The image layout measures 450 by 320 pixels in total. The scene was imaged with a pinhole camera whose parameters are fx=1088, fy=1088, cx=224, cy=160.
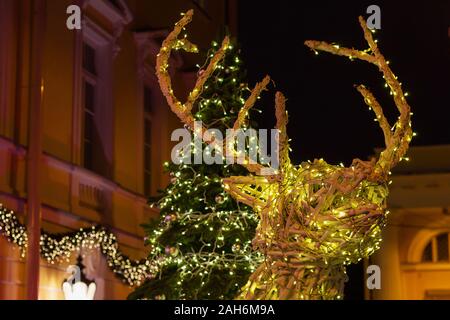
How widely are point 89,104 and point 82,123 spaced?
0.81 m

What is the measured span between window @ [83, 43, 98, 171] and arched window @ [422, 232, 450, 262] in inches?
392

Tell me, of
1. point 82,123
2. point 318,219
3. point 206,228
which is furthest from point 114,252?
point 318,219

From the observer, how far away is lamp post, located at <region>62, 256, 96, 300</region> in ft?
43.5

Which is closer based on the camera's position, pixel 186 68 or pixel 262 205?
pixel 262 205

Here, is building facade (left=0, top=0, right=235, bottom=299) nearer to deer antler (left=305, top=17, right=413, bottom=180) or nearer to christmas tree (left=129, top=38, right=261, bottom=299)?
christmas tree (left=129, top=38, right=261, bottom=299)

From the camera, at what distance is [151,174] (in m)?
17.5

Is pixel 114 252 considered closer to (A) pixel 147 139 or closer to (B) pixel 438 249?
(A) pixel 147 139

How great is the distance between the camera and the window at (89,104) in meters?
15.1

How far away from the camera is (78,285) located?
533 inches

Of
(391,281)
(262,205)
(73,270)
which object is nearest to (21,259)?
(73,270)
